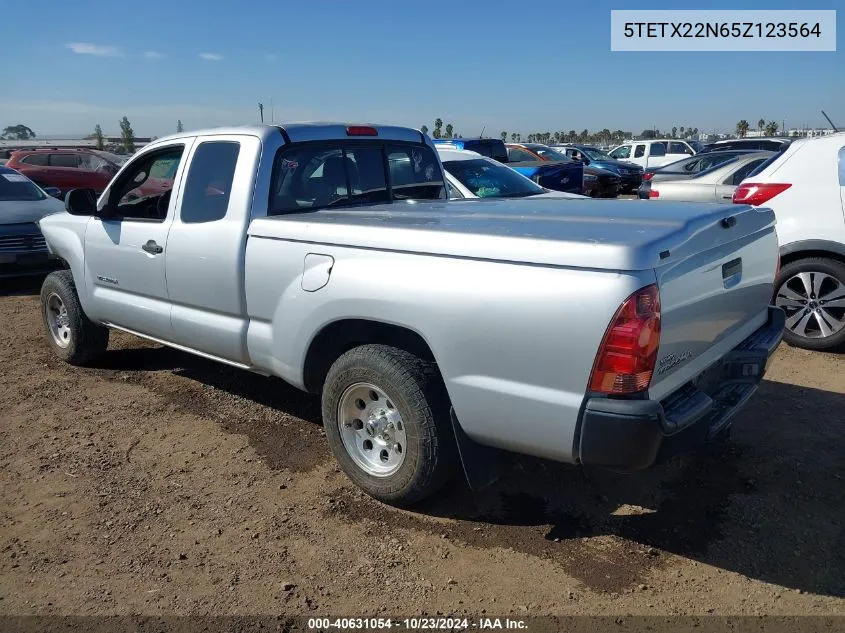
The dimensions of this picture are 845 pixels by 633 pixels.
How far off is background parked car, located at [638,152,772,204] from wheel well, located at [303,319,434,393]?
6.21 metres

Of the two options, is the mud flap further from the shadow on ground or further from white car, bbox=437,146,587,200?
white car, bbox=437,146,587,200

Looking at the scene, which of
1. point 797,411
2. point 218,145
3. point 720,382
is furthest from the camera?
point 797,411

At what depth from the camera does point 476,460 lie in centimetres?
321

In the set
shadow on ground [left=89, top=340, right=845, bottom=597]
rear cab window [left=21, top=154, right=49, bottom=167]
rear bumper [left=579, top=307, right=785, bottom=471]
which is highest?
rear cab window [left=21, top=154, right=49, bottom=167]

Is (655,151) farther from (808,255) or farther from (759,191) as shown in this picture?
(808,255)

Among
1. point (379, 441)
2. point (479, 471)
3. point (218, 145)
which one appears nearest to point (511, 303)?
point (479, 471)

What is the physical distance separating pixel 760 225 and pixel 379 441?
2.19 m

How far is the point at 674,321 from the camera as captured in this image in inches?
107

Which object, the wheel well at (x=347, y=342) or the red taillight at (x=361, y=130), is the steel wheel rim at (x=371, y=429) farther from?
the red taillight at (x=361, y=130)

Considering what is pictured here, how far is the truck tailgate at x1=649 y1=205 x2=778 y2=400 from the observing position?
8.89 ft

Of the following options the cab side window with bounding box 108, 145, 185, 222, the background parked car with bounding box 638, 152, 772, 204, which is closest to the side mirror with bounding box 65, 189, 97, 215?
the cab side window with bounding box 108, 145, 185, 222

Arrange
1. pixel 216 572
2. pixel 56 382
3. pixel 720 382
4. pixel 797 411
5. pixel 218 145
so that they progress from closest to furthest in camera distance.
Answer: pixel 216 572 < pixel 720 382 < pixel 218 145 < pixel 797 411 < pixel 56 382

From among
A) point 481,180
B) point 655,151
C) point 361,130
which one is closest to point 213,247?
point 361,130

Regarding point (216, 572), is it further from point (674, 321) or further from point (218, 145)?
point (218, 145)
